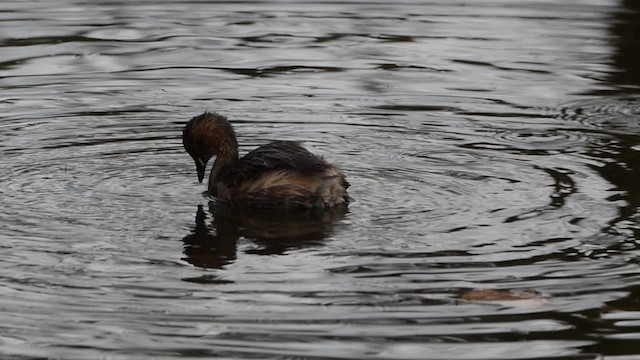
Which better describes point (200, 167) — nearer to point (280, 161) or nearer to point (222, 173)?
point (222, 173)

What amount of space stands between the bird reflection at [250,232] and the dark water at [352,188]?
3 centimetres

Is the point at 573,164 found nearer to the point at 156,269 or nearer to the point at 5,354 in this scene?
the point at 156,269

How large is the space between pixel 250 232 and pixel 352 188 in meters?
1.05

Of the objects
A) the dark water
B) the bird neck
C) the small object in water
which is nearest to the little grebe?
the bird neck

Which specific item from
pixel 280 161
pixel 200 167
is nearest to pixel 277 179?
pixel 280 161

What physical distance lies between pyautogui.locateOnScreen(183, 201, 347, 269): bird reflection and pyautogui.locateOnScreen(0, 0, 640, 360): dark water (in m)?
0.03

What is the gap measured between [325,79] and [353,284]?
5.87 meters

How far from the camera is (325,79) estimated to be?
13.2 metres

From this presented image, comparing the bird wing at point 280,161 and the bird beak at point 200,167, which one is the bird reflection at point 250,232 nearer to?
the bird wing at point 280,161

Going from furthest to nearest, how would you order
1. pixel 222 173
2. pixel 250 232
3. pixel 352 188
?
pixel 222 173 < pixel 352 188 < pixel 250 232

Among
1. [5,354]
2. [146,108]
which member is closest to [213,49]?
[146,108]

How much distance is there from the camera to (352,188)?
9656mm

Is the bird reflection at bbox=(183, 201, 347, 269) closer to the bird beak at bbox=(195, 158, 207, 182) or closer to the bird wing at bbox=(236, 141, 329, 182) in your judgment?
the bird wing at bbox=(236, 141, 329, 182)

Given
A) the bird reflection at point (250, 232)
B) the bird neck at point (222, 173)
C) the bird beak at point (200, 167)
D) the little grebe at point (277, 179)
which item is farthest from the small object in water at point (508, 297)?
the bird beak at point (200, 167)
